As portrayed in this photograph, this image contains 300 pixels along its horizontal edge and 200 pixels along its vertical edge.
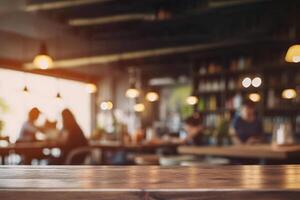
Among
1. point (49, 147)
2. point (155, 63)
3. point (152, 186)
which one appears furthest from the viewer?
point (155, 63)

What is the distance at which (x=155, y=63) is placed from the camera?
12.5 meters

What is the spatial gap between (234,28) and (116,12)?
93.8 inches

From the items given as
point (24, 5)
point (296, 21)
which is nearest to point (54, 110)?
point (24, 5)

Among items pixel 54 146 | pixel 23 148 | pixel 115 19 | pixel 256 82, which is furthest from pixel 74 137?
pixel 256 82

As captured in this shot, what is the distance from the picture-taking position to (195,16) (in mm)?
7203

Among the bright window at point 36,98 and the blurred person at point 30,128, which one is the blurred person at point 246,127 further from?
the bright window at point 36,98

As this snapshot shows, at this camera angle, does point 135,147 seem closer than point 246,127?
No

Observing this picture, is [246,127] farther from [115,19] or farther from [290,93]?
[115,19]

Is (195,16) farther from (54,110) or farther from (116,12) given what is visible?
(54,110)

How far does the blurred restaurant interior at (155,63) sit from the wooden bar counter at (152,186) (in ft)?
12.3

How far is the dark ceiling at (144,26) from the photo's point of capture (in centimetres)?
708

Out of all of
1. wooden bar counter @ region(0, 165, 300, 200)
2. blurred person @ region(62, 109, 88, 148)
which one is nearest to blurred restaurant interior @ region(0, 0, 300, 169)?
blurred person @ region(62, 109, 88, 148)

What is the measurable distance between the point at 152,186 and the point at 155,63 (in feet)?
38.8

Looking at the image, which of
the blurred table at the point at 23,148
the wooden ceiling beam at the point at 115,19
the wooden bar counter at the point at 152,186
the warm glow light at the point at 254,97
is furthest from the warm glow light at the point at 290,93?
the wooden bar counter at the point at 152,186
